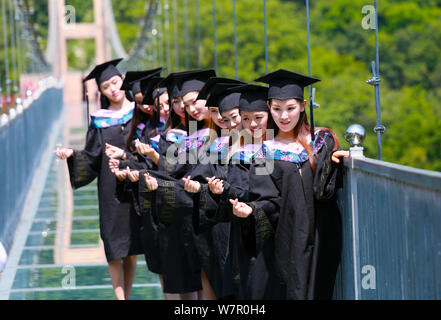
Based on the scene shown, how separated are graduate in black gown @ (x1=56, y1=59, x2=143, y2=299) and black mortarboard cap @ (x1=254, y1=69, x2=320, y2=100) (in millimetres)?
2427

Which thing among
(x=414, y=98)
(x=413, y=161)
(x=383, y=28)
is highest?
(x=383, y=28)

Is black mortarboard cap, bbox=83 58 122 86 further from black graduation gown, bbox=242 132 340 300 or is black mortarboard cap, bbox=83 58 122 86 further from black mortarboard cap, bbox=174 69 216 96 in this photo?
black graduation gown, bbox=242 132 340 300

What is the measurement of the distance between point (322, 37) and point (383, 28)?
4094 millimetres

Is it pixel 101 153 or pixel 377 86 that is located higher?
pixel 377 86

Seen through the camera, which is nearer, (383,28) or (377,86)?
(377,86)

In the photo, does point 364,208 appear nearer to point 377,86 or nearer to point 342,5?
point 377,86

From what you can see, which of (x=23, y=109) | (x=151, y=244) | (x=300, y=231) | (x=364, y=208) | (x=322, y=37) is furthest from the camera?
(x=322, y=37)

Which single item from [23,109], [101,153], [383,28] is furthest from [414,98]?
[101,153]

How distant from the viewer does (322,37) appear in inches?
2532

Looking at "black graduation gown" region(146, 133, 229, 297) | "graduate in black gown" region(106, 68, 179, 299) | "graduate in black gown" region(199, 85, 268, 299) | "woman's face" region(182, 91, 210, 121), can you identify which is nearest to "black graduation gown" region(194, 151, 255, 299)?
"graduate in black gown" region(199, 85, 268, 299)

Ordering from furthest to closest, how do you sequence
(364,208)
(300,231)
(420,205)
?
(300,231), (364,208), (420,205)

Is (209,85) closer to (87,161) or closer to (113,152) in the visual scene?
(113,152)

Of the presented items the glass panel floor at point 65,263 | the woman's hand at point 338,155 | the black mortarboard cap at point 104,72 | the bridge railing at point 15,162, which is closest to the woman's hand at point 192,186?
the woman's hand at point 338,155

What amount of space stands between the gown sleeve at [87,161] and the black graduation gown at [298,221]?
259cm
